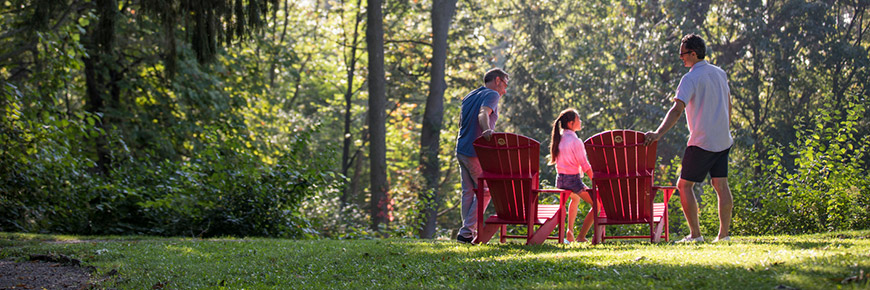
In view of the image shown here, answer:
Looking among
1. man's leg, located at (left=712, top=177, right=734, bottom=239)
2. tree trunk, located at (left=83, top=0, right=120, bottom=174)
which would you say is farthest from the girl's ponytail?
tree trunk, located at (left=83, top=0, right=120, bottom=174)

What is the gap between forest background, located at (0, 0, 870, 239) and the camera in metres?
10.6

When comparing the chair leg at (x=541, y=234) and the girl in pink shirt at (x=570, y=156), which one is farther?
the girl in pink shirt at (x=570, y=156)

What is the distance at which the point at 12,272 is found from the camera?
698 centimetres

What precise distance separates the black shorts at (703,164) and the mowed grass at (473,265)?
739mm

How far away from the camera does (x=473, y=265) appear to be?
6.10 m

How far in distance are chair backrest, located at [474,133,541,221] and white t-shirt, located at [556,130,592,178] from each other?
2.05ft

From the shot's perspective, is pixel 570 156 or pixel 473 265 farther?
pixel 570 156

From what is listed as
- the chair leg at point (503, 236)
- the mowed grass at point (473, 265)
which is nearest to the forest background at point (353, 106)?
the mowed grass at point (473, 265)

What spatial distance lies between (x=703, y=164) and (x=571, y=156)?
60.1 inches

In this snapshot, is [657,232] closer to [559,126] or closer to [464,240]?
[559,126]

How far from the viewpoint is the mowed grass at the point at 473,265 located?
178 inches

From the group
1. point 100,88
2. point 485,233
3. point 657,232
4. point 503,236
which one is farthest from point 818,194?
point 100,88

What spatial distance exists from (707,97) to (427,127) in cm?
1572

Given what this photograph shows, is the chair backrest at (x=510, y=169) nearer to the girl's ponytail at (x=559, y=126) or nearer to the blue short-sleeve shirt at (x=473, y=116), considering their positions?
the blue short-sleeve shirt at (x=473, y=116)
